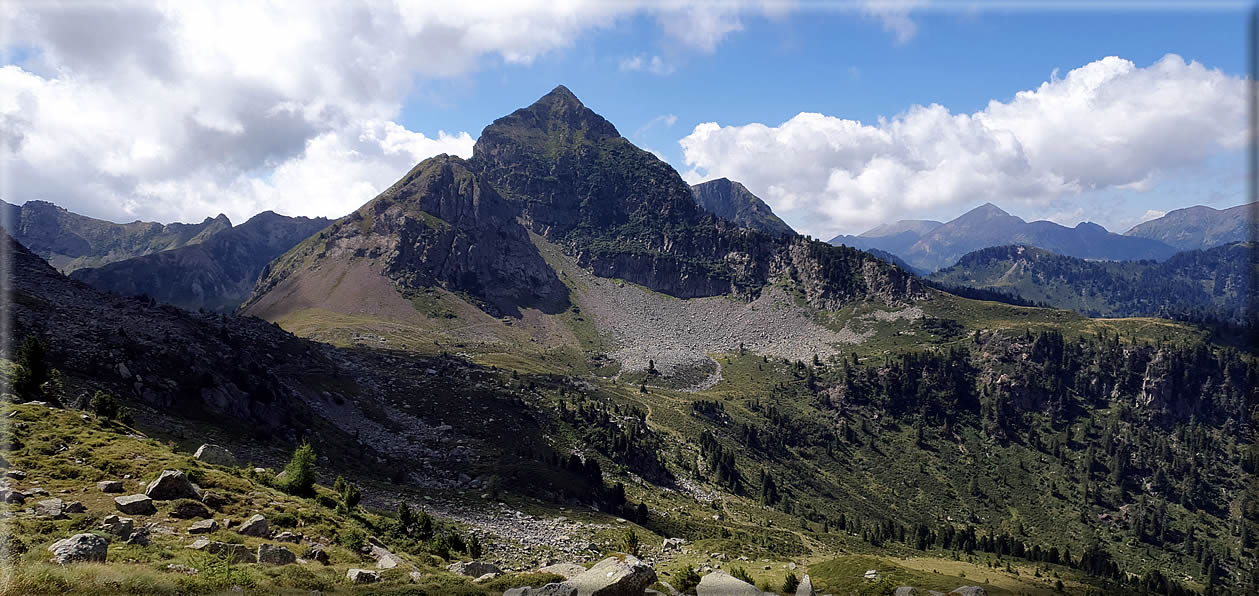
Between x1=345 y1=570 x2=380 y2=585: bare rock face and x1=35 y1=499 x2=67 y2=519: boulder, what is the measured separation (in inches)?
535

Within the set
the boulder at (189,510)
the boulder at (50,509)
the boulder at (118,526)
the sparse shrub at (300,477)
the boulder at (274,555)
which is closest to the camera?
the boulder at (118,526)

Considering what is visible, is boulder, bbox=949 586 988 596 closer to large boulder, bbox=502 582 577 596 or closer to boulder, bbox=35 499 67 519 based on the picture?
large boulder, bbox=502 582 577 596

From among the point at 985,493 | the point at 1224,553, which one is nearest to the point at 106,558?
the point at 985,493

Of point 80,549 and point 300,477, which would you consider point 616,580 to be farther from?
point 300,477

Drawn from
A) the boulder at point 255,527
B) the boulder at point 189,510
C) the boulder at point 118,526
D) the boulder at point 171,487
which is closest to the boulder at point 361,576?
the boulder at point 255,527

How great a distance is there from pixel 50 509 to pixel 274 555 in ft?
34.2

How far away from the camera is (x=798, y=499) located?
537 ft

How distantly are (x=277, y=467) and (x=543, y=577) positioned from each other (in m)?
52.0

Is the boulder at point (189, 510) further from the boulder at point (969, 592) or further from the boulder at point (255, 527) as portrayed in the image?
the boulder at point (969, 592)

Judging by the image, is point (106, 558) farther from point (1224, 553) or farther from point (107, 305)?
point (1224, 553)

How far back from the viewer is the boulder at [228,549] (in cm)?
2595

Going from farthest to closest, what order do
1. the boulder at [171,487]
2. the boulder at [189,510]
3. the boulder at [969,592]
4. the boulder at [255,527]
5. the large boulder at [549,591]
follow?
the boulder at [171,487] → the boulder at [969,592] → the boulder at [255,527] → the boulder at [189,510] → the large boulder at [549,591]

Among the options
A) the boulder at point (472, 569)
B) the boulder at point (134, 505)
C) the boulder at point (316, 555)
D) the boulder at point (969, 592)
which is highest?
the boulder at point (134, 505)

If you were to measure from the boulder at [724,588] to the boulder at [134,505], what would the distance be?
2985cm
